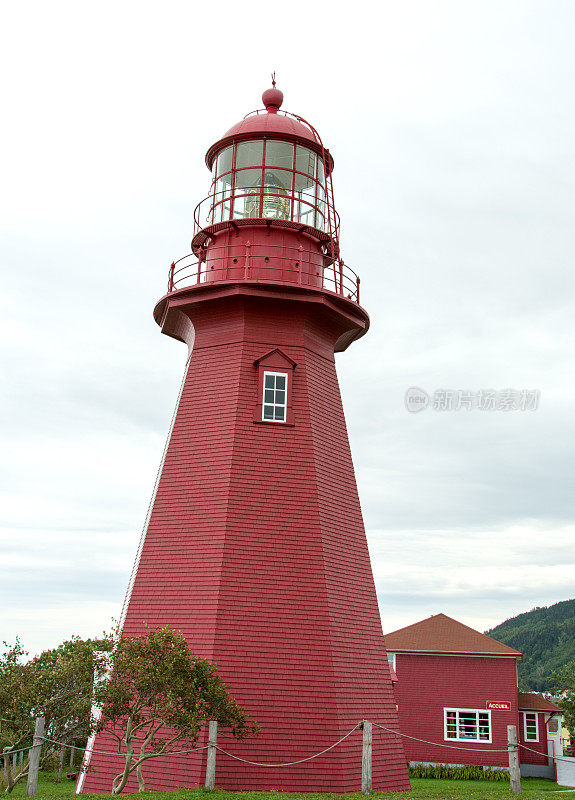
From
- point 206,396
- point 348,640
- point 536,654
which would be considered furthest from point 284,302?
point 536,654

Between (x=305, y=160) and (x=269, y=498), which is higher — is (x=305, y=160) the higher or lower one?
the higher one

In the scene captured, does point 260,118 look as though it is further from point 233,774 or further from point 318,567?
point 233,774

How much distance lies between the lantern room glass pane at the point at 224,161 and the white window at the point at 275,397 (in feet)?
17.4

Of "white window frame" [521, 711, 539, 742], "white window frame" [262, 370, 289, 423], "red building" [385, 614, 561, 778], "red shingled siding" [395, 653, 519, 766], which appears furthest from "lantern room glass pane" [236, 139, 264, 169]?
"white window frame" [521, 711, 539, 742]

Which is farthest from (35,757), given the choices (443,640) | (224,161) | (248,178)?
(443,640)

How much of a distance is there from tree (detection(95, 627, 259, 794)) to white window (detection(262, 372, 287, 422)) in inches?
214

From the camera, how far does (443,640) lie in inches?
1153

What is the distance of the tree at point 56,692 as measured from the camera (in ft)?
38.0

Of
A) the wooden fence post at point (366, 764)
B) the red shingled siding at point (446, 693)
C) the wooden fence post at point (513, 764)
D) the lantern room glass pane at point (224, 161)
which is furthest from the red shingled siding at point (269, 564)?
the red shingled siding at point (446, 693)

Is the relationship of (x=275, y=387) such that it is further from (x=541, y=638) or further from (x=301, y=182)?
(x=541, y=638)

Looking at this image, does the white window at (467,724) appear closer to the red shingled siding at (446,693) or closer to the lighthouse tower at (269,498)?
the red shingled siding at (446,693)

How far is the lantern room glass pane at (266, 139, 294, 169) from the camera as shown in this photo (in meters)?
17.4

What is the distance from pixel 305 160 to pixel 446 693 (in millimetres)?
20446

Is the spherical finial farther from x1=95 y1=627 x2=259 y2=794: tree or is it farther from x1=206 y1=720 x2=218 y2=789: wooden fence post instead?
x1=206 y1=720 x2=218 y2=789: wooden fence post
